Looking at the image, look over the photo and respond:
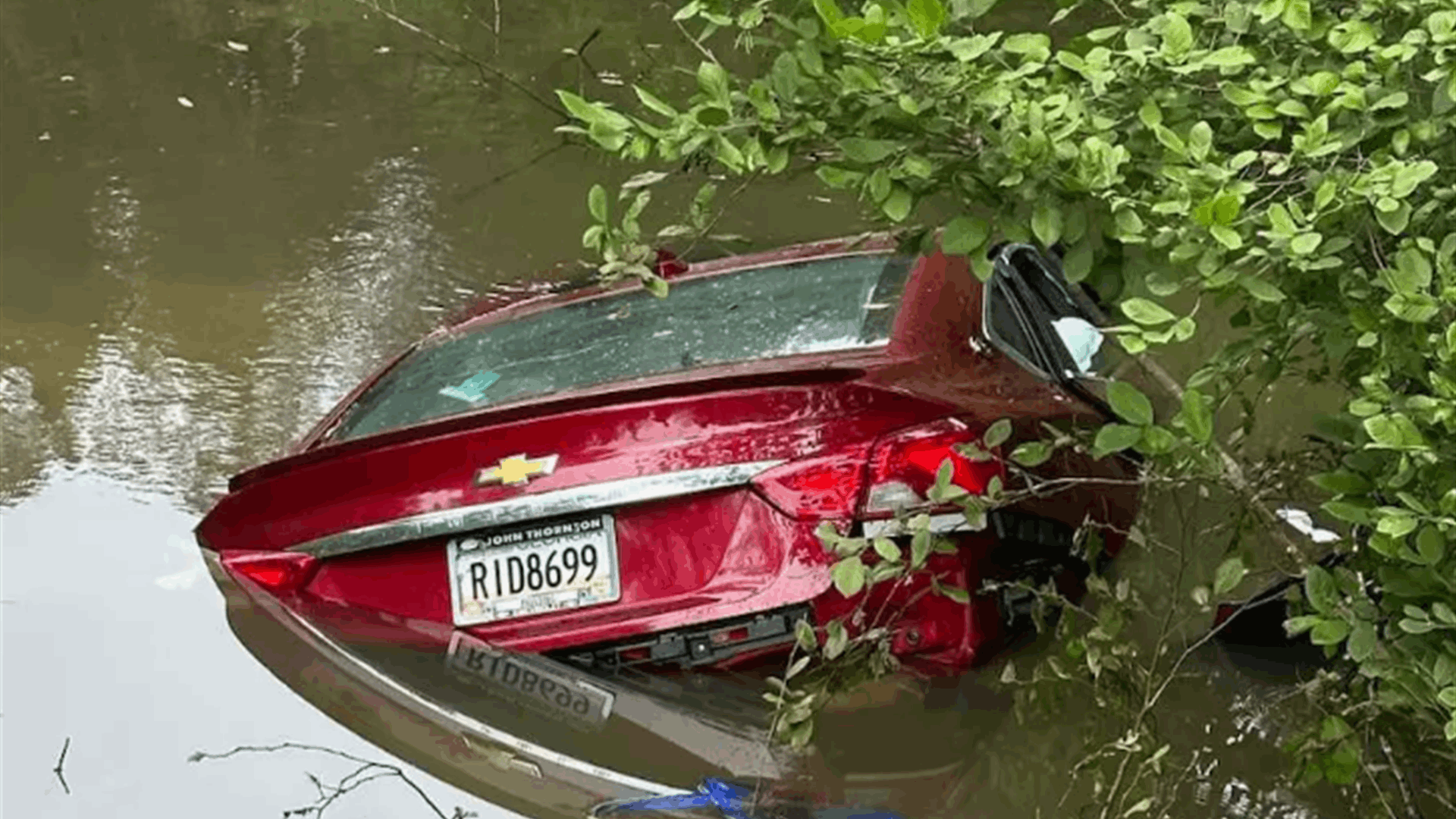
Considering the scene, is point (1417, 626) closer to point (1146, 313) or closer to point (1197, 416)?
point (1197, 416)

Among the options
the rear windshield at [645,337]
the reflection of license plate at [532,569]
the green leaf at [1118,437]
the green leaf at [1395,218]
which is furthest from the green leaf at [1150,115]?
the reflection of license plate at [532,569]

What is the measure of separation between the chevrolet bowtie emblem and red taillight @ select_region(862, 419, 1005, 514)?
72 centimetres

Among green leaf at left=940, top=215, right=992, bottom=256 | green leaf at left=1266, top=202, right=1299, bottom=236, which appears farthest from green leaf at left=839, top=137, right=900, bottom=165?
green leaf at left=1266, top=202, right=1299, bottom=236

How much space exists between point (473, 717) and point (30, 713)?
1098mm

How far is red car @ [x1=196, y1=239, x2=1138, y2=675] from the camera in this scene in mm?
3617

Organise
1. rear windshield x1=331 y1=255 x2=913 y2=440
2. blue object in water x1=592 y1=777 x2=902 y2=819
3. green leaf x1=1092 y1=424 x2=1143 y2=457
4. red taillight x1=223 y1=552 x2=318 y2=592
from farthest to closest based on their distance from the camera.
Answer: rear windshield x1=331 y1=255 x2=913 y2=440
red taillight x1=223 y1=552 x2=318 y2=592
blue object in water x1=592 y1=777 x2=902 y2=819
green leaf x1=1092 y1=424 x2=1143 y2=457

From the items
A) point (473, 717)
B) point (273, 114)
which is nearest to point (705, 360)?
point (473, 717)

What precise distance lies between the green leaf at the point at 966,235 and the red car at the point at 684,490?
0.78 meters

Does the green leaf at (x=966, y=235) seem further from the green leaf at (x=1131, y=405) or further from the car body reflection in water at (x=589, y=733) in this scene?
the car body reflection in water at (x=589, y=733)

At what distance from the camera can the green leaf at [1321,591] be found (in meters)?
Result: 2.80

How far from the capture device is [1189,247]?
2641 millimetres

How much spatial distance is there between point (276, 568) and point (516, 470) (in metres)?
0.72

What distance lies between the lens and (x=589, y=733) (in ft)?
12.5

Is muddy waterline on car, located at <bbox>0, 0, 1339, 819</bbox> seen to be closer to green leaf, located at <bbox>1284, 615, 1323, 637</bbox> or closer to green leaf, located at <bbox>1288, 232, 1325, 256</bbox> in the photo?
green leaf, located at <bbox>1284, 615, 1323, 637</bbox>
